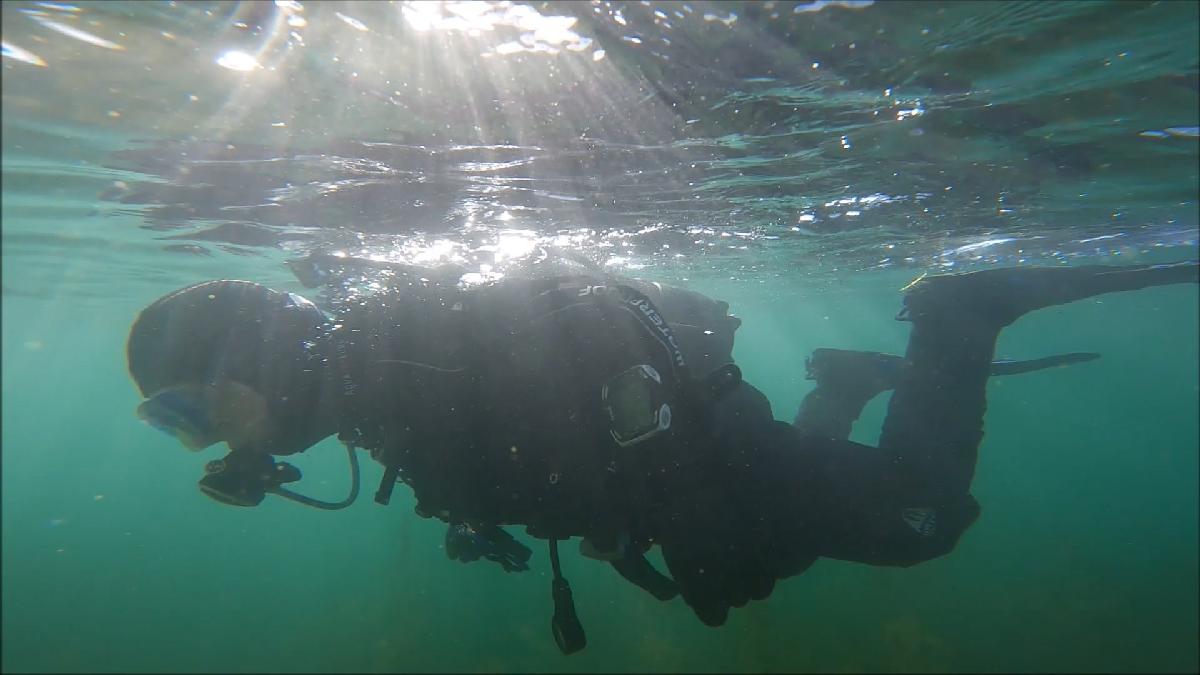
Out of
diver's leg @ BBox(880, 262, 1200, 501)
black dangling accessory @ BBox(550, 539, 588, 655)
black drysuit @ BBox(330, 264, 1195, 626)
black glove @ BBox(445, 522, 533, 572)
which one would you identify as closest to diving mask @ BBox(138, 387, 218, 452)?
black drysuit @ BBox(330, 264, 1195, 626)

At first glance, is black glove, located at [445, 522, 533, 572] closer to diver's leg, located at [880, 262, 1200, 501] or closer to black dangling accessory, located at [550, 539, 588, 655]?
black dangling accessory, located at [550, 539, 588, 655]

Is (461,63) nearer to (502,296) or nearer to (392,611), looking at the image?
(502,296)

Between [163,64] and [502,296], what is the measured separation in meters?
4.76

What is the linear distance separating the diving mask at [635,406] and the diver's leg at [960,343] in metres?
2.80

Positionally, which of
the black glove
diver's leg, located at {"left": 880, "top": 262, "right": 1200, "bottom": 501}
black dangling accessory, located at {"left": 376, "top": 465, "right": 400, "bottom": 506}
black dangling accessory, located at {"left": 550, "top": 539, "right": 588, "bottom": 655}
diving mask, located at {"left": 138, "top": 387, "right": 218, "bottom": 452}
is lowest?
the black glove

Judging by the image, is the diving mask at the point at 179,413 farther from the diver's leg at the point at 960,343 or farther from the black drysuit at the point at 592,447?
the diver's leg at the point at 960,343

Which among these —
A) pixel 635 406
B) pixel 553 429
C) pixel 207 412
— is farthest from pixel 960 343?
pixel 207 412

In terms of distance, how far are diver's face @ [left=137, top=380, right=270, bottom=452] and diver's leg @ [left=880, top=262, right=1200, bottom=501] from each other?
5.08 meters

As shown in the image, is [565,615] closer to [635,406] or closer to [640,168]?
[635,406]

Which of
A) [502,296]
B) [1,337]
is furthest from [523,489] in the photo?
[1,337]

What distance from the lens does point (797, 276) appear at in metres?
23.8

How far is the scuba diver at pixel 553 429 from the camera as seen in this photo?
3.68 m

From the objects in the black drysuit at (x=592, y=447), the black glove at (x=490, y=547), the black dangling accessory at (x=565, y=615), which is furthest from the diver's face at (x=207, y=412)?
the black dangling accessory at (x=565, y=615)

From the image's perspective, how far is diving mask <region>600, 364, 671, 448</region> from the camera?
340 centimetres
